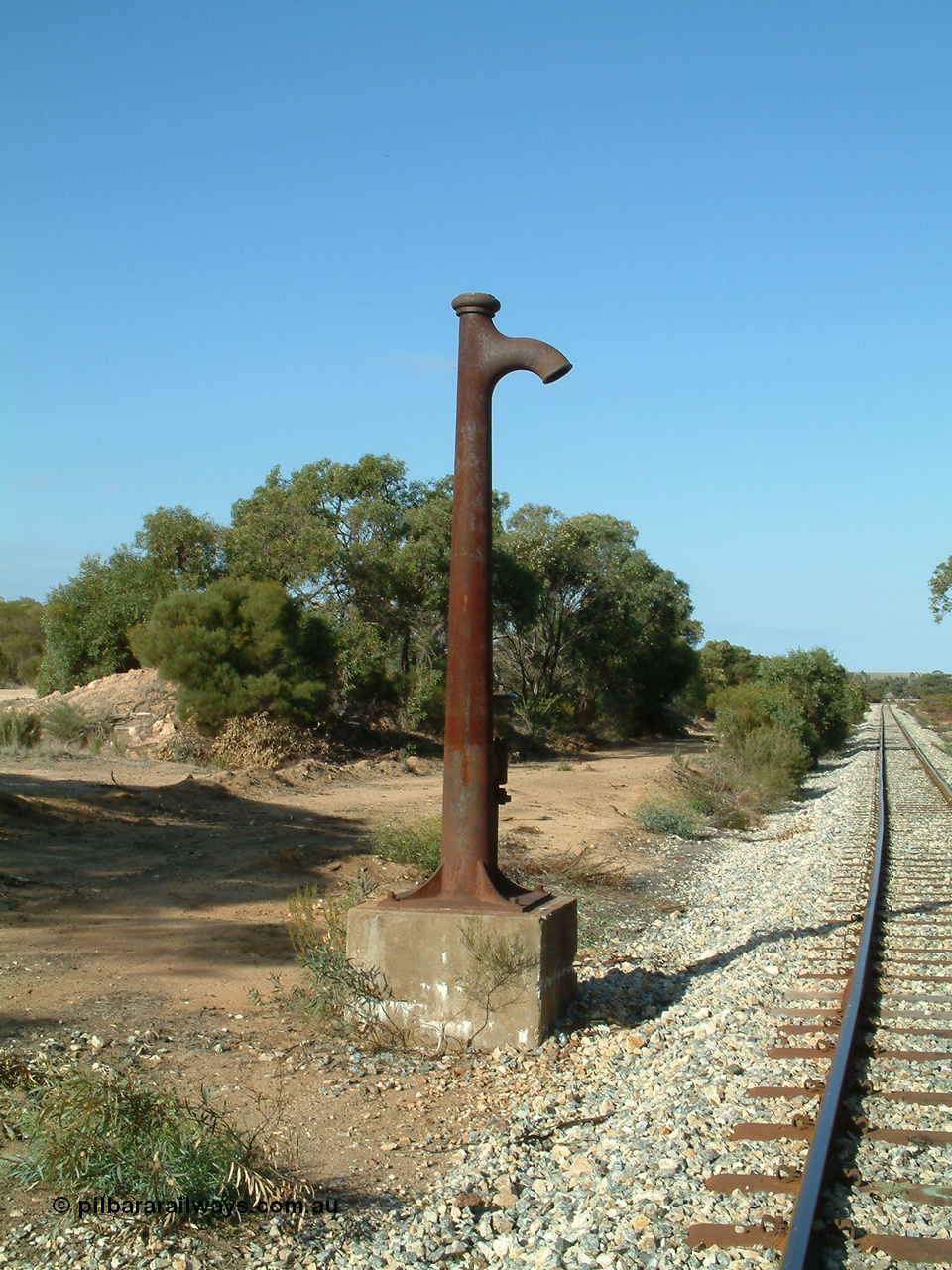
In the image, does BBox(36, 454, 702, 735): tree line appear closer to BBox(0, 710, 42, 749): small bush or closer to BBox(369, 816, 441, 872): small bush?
BBox(0, 710, 42, 749): small bush

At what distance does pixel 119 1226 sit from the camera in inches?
160

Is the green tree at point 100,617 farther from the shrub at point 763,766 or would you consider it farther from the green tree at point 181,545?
the shrub at point 763,766

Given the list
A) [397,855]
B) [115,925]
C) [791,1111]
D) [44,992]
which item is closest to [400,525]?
[397,855]

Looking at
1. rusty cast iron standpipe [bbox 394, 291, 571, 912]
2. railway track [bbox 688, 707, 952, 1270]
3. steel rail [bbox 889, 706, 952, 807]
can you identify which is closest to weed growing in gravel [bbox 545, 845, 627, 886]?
railway track [bbox 688, 707, 952, 1270]

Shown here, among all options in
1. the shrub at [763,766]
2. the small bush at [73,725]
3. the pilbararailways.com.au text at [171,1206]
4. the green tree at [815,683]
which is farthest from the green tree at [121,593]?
the pilbararailways.com.au text at [171,1206]

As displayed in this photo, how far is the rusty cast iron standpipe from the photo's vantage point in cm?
683

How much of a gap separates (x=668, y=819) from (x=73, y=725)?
11429 mm

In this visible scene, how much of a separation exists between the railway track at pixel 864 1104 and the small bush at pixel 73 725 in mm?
15071

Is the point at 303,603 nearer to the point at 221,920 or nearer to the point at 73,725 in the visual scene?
the point at 73,725

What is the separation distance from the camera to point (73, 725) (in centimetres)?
2130

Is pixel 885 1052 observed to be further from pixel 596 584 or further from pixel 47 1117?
pixel 596 584

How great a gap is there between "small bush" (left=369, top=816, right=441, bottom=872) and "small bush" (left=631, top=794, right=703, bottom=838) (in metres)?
6.39

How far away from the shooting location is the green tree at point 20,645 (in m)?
45.1

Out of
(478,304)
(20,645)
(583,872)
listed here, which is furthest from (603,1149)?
(20,645)
